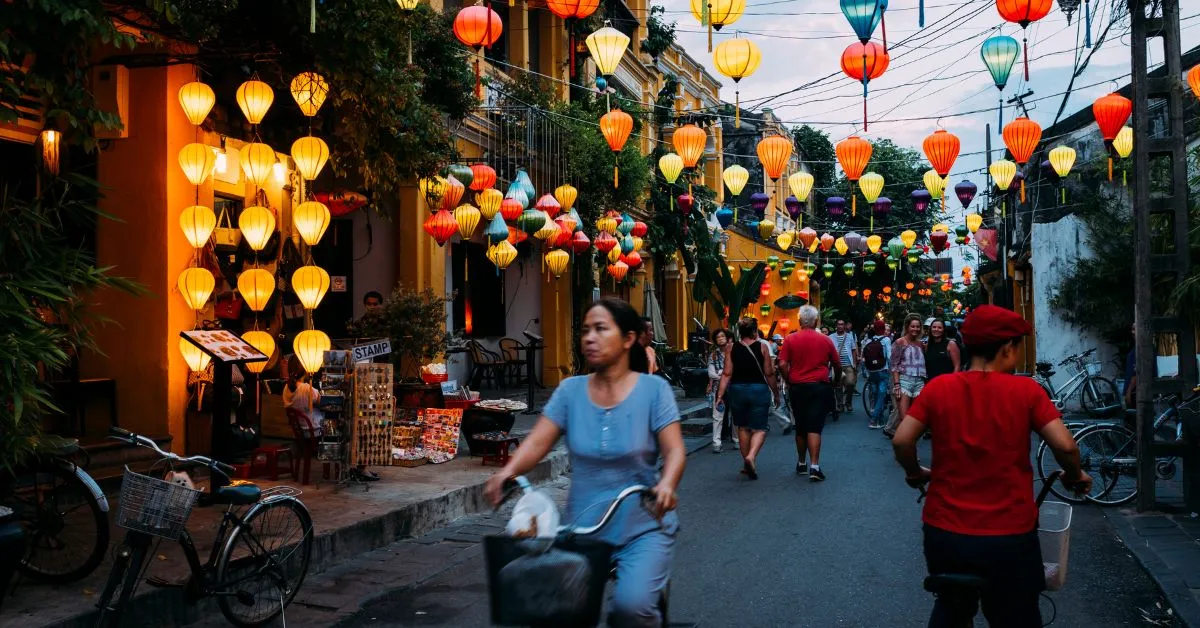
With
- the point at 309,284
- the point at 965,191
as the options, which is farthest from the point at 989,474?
the point at 965,191

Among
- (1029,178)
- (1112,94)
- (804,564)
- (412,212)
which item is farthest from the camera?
(1029,178)

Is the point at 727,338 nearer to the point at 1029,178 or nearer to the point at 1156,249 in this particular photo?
the point at 1156,249

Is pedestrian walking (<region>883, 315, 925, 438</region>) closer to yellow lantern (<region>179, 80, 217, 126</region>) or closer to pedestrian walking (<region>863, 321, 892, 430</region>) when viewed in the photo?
pedestrian walking (<region>863, 321, 892, 430</region>)

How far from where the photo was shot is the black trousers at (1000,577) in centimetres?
380

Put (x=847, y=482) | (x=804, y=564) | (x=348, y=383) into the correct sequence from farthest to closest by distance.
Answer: (x=847, y=482), (x=348, y=383), (x=804, y=564)

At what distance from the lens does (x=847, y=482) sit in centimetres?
1102

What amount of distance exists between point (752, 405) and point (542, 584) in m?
8.43

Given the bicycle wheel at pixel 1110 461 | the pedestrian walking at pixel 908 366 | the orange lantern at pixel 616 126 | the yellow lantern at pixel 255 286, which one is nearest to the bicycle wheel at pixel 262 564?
the yellow lantern at pixel 255 286

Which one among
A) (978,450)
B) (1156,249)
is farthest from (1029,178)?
(978,450)

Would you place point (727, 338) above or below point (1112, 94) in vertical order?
below

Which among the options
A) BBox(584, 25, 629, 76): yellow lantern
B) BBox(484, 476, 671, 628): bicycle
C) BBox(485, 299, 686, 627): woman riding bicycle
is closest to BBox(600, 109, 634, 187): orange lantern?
BBox(584, 25, 629, 76): yellow lantern

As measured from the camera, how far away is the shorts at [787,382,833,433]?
435 inches

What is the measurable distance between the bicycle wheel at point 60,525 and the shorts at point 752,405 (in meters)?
7.12

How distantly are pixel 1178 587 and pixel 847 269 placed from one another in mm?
36195
